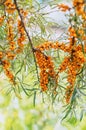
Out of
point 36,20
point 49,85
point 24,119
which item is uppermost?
point 36,20

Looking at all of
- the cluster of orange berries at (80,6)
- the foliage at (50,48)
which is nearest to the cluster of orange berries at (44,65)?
the foliage at (50,48)

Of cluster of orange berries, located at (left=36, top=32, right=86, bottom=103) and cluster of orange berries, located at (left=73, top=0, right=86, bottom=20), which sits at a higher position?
cluster of orange berries, located at (left=73, top=0, right=86, bottom=20)

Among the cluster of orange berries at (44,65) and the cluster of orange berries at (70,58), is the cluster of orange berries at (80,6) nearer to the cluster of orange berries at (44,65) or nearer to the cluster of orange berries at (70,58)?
the cluster of orange berries at (70,58)

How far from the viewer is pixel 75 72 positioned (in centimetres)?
96

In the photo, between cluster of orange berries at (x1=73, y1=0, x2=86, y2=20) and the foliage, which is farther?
the foliage

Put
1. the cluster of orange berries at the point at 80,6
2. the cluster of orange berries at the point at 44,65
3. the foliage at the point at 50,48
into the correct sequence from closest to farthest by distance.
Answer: the cluster of orange berries at the point at 80,6 < the foliage at the point at 50,48 < the cluster of orange berries at the point at 44,65

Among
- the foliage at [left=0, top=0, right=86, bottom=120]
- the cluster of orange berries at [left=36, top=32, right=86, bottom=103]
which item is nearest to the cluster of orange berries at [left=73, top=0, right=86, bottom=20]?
the foliage at [left=0, top=0, right=86, bottom=120]

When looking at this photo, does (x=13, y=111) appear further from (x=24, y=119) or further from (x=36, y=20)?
(x=36, y=20)

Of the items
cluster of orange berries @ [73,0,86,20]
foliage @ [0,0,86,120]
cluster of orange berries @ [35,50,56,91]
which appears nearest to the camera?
cluster of orange berries @ [73,0,86,20]

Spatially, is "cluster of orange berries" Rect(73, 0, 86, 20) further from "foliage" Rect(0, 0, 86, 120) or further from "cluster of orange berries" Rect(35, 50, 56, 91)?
"cluster of orange berries" Rect(35, 50, 56, 91)

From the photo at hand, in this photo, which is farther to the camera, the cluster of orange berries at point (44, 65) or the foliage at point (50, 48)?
the cluster of orange berries at point (44, 65)

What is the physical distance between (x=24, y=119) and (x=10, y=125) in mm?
91

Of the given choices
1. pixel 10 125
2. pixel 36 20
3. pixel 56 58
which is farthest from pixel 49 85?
pixel 10 125

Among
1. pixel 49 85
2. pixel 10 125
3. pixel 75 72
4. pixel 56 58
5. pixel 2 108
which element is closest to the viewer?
pixel 75 72
